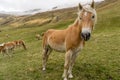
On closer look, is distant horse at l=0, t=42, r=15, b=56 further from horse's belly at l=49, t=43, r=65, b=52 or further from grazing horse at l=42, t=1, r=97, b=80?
horse's belly at l=49, t=43, r=65, b=52

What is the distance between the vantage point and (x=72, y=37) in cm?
1168

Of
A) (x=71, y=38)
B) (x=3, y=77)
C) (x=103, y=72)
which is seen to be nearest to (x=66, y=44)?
(x=71, y=38)

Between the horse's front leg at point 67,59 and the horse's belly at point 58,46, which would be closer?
the horse's front leg at point 67,59

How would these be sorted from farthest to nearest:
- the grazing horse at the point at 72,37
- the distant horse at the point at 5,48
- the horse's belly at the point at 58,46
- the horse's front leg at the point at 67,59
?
1. the distant horse at the point at 5,48
2. the horse's belly at the point at 58,46
3. the horse's front leg at the point at 67,59
4. the grazing horse at the point at 72,37

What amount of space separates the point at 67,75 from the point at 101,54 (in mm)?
5960

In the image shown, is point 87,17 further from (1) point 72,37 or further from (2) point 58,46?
(2) point 58,46

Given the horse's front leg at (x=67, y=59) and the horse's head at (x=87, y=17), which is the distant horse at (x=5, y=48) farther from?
the horse's head at (x=87, y=17)

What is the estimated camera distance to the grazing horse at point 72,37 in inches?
403

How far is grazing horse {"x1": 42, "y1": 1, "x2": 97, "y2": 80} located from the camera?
10236 mm

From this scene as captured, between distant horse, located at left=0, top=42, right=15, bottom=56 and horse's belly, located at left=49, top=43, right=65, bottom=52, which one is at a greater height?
horse's belly, located at left=49, top=43, right=65, bottom=52

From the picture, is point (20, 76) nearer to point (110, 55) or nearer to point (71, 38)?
point (71, 38)

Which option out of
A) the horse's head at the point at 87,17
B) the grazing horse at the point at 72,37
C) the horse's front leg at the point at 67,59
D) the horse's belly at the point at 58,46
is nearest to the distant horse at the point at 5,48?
the grazing horse at the point at 72,37

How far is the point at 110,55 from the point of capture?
17.5 metres

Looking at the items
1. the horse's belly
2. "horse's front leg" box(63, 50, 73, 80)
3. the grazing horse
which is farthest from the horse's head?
the horse's belly
